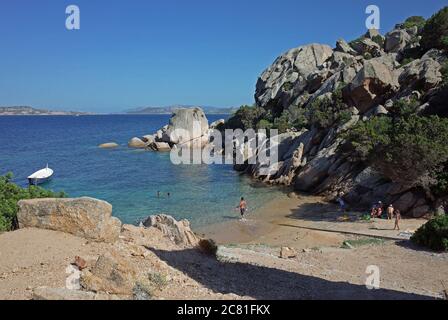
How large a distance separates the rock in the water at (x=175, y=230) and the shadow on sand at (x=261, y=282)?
59.8 inches

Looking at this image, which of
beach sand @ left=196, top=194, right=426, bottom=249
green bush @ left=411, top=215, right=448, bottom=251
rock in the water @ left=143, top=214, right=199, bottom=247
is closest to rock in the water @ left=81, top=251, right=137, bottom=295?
rock in the water @ left=143, top=214, right=199, bottom=247

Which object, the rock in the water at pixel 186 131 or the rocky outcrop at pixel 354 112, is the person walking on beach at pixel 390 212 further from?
the rock in the water at pixel 186 131

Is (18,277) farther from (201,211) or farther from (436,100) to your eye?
(436,100)

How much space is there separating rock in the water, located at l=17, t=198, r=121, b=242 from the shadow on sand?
215 cm

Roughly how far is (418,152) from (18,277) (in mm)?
23209

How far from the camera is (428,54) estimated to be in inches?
1763

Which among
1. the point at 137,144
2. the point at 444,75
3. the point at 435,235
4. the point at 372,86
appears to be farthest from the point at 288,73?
the point at 435,235

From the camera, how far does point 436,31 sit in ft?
158

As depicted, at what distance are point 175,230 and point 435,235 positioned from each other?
12.6 metres

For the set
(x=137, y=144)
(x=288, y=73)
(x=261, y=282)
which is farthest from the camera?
(x=137, y=144)

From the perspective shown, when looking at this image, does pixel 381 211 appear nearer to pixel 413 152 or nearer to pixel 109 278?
pixel 413 152

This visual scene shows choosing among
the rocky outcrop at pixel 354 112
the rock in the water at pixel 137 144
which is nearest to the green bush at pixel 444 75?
the rocky outcrop at pixel 354 112

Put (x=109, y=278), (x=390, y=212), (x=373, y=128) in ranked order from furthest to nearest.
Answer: (x=373, y=128)
(x=390, y=212)
(x=109, y=278)
